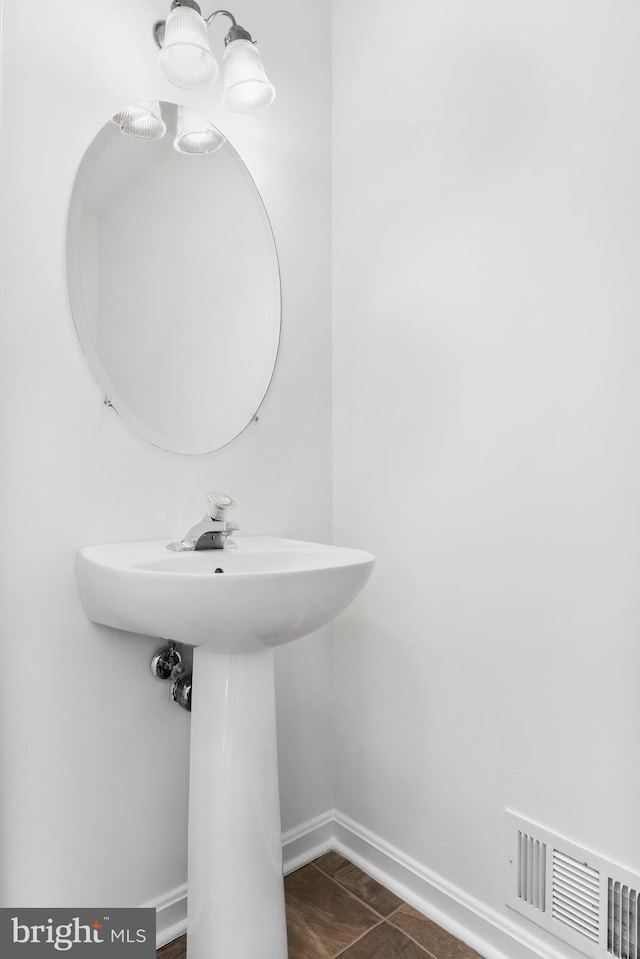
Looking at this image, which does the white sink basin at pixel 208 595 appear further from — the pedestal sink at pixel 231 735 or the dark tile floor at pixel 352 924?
the dark tile floor at pixel 352 924

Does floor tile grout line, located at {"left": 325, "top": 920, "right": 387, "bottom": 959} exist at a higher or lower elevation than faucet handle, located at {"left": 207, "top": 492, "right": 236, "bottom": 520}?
lower

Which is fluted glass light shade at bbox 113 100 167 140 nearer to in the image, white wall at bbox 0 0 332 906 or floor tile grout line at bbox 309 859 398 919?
white wall at bbox 0 0 332 906

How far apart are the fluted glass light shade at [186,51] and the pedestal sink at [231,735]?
959 millimetres

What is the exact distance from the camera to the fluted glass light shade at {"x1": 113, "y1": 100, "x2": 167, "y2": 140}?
1.22 metres

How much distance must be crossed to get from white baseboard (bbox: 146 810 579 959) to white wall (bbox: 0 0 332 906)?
9 centimetres

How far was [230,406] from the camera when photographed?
1415mm

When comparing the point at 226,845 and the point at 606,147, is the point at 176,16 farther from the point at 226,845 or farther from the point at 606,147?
the point at 226,845

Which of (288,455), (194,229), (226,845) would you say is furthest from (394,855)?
(194,229)

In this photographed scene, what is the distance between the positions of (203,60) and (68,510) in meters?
0.93

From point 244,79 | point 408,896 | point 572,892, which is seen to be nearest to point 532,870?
point 572,892

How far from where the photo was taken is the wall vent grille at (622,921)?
0.98 meters

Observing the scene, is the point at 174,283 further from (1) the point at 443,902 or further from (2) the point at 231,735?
(1) the point at 443,902
